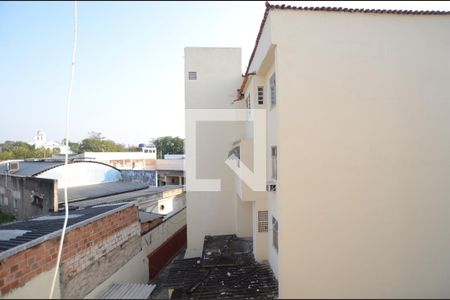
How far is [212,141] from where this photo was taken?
1139 cm

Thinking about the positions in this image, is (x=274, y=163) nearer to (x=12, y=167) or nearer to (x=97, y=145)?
(x=12, y=167)

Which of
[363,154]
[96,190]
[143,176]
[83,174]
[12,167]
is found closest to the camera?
[363,154]

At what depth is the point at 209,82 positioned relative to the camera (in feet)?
37.7

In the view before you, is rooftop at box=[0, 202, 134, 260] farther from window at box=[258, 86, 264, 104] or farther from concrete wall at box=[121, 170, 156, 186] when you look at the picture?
concrete wall at box=[121, 170, 156, 186]

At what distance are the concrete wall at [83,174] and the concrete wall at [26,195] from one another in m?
1.22

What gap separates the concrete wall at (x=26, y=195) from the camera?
10.6 m

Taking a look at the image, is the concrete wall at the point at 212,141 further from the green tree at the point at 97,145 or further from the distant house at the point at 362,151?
the green tree at the point at 97,145

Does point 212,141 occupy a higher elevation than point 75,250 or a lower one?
higher

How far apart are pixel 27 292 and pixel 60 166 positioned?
11778mm

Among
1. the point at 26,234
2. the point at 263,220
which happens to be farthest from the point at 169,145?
the point at 26,234

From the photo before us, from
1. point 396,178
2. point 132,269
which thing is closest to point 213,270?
point 132,269

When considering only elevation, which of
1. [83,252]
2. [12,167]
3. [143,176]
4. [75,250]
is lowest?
[83,252]

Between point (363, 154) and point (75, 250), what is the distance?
252 inches

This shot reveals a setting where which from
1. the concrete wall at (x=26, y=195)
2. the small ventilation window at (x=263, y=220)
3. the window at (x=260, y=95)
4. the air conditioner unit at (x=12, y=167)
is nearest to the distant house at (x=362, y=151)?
the window at (x=260, y=95)
